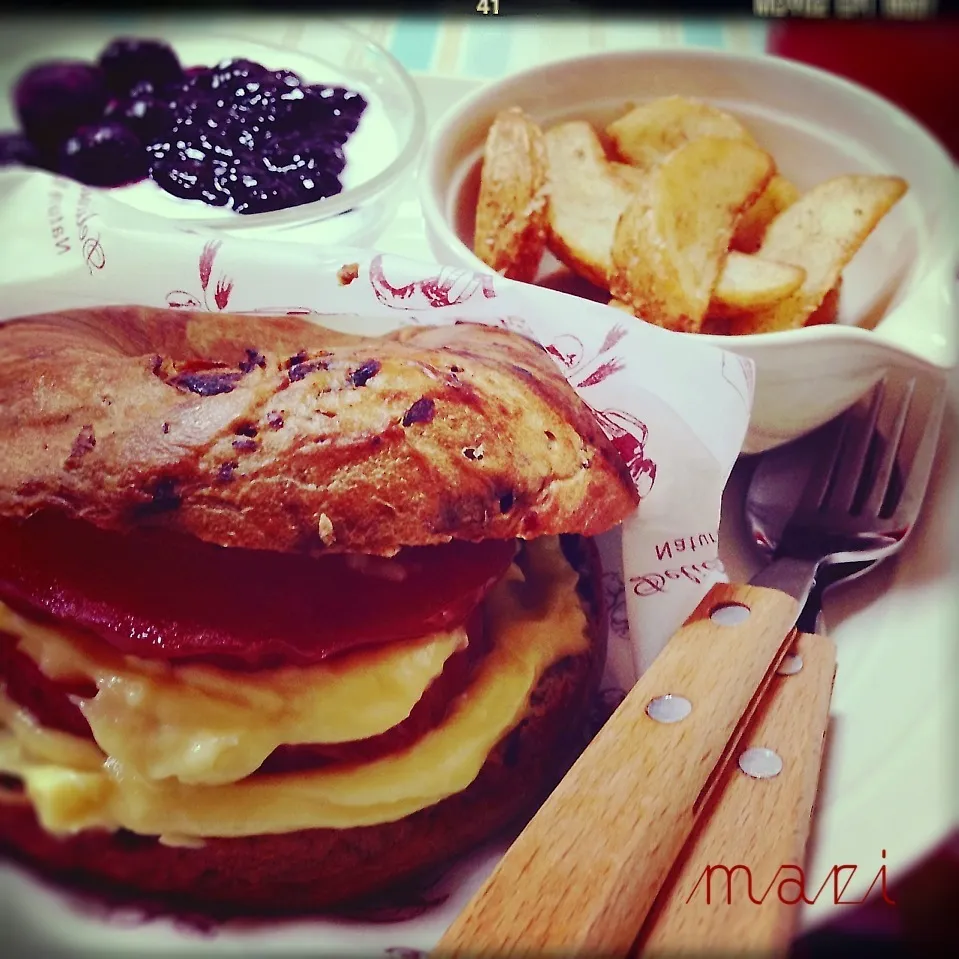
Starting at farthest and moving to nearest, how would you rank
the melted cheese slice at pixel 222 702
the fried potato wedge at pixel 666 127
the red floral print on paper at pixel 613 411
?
the fried potato wedge at pixel 666 127 < the red floral print on paper at pixel 613 411 < the melted cheese slice at pixel 222 702

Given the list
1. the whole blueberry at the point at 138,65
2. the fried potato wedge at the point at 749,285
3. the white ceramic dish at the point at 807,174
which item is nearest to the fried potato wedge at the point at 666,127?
the white ceramic dish at the point at 807,174

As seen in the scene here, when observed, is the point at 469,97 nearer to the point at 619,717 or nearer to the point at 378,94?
the point at 378,94

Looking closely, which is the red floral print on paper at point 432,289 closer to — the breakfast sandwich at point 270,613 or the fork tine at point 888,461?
the breakfast sandwich at point 270,613

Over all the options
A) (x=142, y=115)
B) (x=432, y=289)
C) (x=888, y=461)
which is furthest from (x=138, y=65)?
(x=888, y=461)

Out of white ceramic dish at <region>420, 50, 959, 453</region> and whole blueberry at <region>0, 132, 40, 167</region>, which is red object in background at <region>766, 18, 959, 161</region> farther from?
whole blueberry at <region>0, 132, 40, 167</region>

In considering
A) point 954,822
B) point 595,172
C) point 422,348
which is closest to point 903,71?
point 595,172

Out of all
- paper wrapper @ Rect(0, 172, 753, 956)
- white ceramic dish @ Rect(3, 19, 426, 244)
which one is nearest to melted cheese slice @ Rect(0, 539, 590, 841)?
paper wrapper @ Rect(0, 172, 753, 956)
